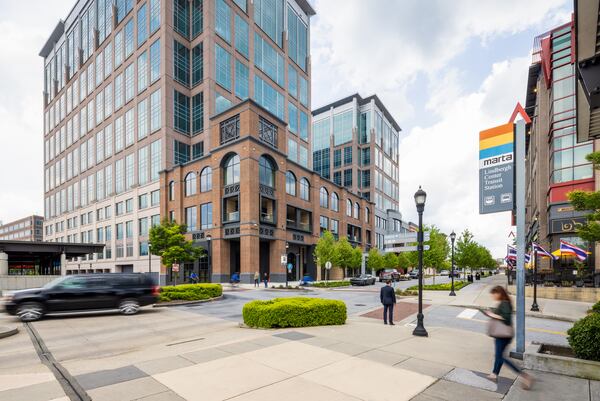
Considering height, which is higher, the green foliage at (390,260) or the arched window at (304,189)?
the arched window at (304,189)

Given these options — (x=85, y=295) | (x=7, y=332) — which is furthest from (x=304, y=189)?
(x=7, y=332)

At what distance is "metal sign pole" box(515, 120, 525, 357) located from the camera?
7488 mm

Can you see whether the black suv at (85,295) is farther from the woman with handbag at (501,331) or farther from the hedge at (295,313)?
the woman with handbag at (501,331)

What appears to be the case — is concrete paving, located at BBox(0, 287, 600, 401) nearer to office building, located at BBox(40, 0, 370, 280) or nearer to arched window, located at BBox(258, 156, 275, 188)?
arched window, located at BBox(258, 156, 275, 188)

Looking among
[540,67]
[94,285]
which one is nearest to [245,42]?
[540,67]

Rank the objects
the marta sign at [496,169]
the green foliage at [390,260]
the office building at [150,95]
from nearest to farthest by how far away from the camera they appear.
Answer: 1. the marta sign at [496,169]
2. the office building at [150,95]
3. the green foliage at [390,260]

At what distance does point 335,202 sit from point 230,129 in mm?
24451

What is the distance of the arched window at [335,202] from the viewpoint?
57.2m

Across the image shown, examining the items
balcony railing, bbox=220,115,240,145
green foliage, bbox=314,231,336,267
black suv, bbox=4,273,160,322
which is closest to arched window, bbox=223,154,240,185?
balcony railing, bbox=220,115,240,145

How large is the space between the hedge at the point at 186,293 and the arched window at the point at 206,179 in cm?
2390

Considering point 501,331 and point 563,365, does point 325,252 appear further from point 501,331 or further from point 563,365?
point 501,331

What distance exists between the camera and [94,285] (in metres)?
14.0

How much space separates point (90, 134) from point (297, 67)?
143 feet

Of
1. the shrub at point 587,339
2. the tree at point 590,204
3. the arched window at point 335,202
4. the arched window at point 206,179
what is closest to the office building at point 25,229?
the arched window at point 206,179
